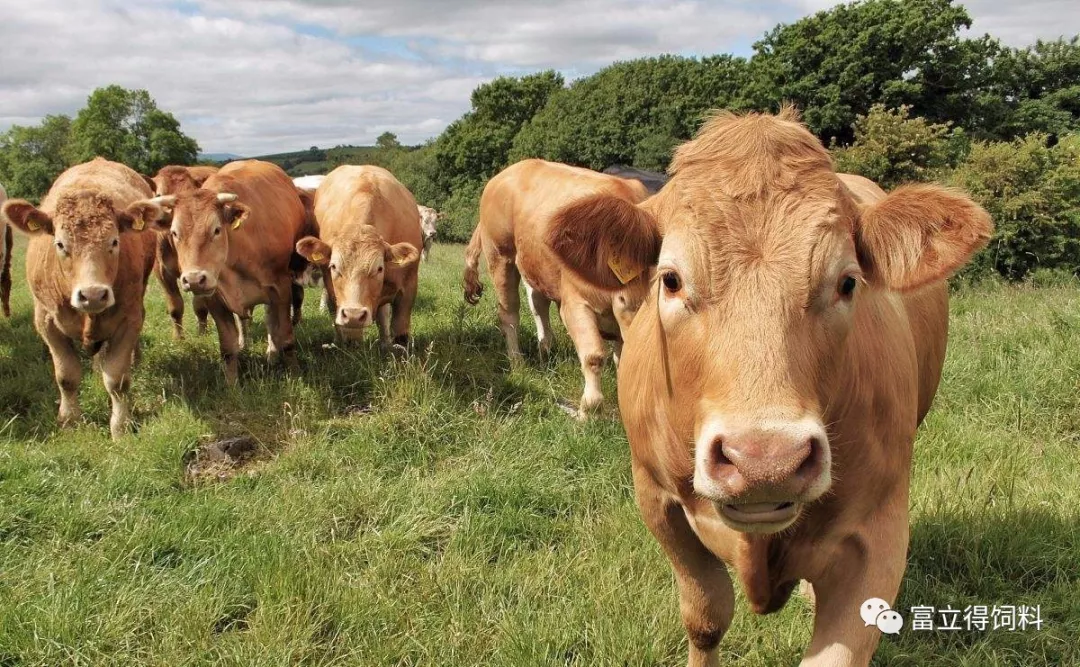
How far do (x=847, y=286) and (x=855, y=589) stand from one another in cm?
91

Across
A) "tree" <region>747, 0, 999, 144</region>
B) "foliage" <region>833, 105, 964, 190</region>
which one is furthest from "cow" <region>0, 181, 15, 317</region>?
"tree" <region>747, 0, 999, 144</region>

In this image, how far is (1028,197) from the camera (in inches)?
575

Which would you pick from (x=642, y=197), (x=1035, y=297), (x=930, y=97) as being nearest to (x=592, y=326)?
(x=642, y=197)

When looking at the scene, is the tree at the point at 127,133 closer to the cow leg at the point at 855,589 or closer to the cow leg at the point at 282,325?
the cow leg at the point at 282,325

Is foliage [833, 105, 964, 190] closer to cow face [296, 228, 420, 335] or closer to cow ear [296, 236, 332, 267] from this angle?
cow face [296, 228, 420, 335]

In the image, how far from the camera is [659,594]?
3.00 metres

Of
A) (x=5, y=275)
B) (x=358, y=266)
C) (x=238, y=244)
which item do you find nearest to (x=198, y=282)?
(x=238, y=244)

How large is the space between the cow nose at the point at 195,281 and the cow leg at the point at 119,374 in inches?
21.0

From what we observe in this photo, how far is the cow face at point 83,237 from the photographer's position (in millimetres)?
5137

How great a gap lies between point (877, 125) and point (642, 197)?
1610cm

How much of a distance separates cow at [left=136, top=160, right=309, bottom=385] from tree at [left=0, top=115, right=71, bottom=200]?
5151 centimetres

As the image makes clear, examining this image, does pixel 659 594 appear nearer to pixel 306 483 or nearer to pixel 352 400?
pixel 306 483

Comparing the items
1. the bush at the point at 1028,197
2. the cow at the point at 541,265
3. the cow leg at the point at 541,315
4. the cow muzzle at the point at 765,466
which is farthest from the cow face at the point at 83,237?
the bush at the point at 1028,197

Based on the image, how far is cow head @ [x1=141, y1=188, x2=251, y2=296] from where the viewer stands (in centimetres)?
596
